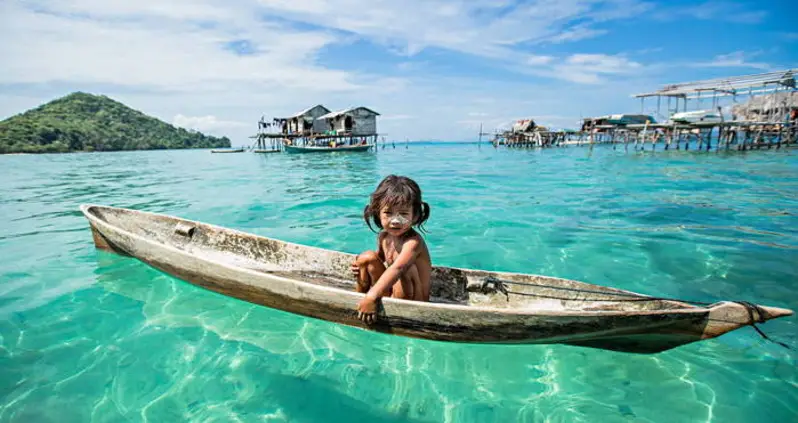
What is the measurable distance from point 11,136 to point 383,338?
88253 mm

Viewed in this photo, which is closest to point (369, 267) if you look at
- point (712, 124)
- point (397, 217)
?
point (397, 217)

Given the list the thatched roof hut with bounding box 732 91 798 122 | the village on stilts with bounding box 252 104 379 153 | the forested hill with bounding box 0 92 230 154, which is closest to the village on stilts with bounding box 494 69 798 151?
the thatched roof hut with bounding box 732 91 798 122

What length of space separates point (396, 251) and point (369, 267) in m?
0.32

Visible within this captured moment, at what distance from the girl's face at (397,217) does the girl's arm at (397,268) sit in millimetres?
141

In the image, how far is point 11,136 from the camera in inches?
2511

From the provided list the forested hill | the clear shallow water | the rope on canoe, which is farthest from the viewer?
the forested hill

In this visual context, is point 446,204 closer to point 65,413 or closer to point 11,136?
point 65,413

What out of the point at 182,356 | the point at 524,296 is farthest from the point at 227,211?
the point at 524,296

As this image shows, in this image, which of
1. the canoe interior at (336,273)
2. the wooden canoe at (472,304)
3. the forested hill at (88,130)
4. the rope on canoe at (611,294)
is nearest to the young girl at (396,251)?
the wooden canoe at (472,304)

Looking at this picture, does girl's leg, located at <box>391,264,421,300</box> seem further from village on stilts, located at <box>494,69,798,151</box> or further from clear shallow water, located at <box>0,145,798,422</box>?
village on stilts, located at <box>494,69,798,151</box>

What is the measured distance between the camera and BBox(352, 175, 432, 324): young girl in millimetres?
3176

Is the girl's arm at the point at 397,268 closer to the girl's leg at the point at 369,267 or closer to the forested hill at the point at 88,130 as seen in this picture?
the girl's leg at the point at 369,267

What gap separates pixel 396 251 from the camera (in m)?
3.42

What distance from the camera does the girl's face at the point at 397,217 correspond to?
318 centimetres
